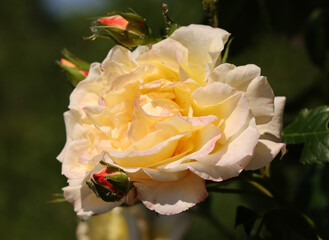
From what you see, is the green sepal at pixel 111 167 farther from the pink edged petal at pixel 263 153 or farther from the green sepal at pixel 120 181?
the pink edged petal at pixel 263 153

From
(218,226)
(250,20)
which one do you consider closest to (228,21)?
(250,20)

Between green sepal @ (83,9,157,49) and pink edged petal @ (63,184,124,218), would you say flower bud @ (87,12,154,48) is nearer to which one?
green sepal @ (83,9,157,49)

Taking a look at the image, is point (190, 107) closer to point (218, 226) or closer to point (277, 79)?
point (218, 226)

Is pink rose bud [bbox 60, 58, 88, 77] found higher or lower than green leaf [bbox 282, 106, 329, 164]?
higher

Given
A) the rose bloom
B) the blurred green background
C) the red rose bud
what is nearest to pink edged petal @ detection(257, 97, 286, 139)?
the rose bloom

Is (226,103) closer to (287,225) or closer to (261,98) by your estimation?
(261,98)

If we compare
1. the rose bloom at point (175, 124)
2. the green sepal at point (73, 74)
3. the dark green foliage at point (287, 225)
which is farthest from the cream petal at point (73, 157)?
the dark green foliage at point (287, 225)
